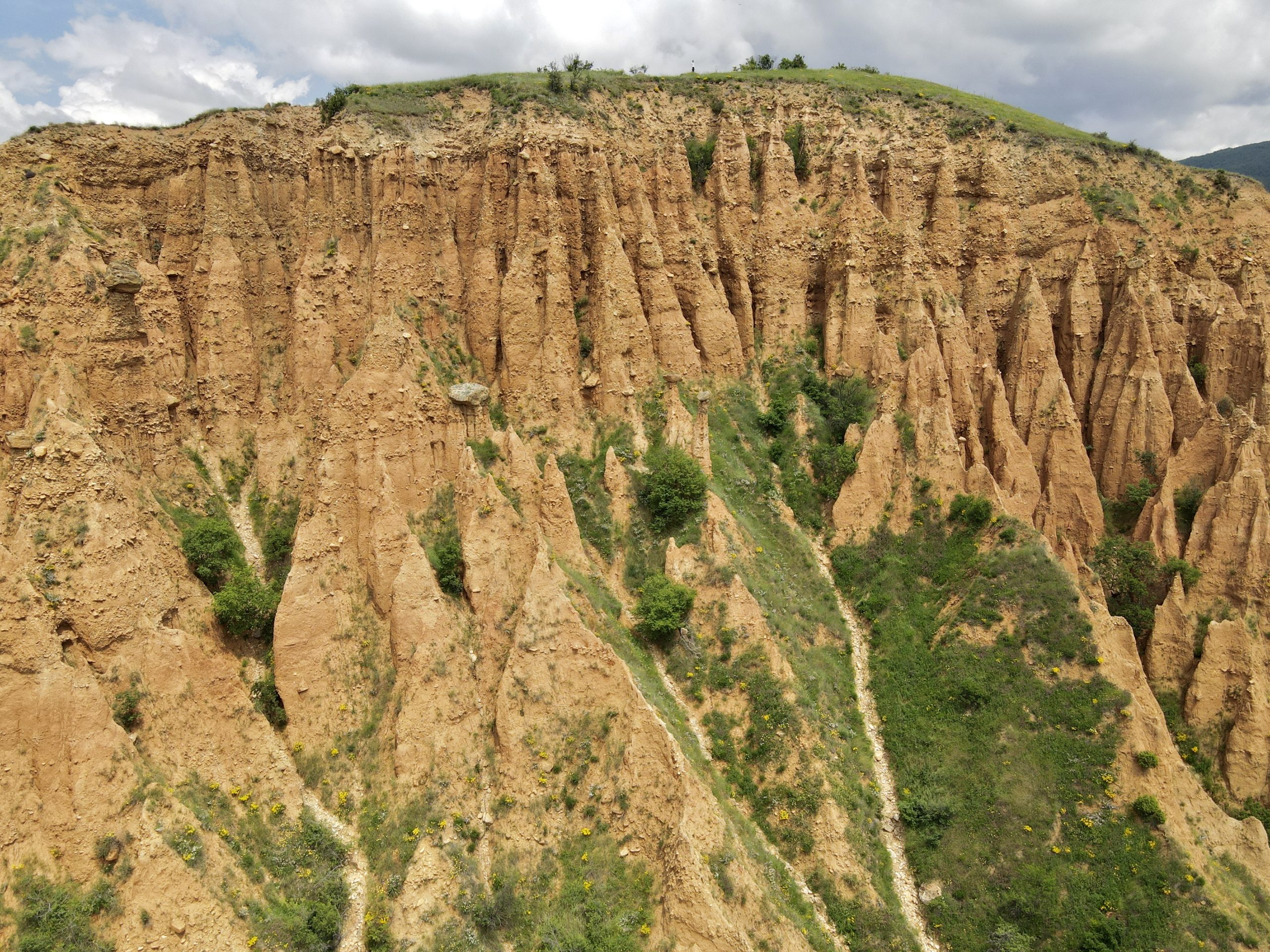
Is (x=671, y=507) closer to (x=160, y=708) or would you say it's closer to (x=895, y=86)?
(x=160, y=708)

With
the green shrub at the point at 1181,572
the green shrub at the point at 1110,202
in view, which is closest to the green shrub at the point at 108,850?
the green shrub at the point at 1181,572

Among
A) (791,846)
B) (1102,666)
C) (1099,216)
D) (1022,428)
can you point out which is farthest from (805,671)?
(1099,216)

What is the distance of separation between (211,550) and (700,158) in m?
33.4

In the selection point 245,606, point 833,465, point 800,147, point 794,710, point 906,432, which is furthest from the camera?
point 800,147

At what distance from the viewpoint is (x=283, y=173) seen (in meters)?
34.3

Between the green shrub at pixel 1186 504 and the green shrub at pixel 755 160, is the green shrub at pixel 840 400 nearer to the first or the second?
the green shrub at pixel 755 160

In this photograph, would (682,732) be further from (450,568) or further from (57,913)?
(57,913)

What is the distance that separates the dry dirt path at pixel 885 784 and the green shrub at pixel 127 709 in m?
25.0

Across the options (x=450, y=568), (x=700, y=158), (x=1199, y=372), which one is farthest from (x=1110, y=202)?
(x=450, y=568)

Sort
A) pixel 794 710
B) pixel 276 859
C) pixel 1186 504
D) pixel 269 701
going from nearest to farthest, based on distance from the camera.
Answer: pixel 276 859, pixel 269 701, pixel 794 710, pixel 1186 504

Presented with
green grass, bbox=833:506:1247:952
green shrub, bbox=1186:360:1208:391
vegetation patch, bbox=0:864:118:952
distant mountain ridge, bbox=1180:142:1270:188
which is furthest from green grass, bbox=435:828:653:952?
distant mountain ridge, bbox=1180:142:1270:188

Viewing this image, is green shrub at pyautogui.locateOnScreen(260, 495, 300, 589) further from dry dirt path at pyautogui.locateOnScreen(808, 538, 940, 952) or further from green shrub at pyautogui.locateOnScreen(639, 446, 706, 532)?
dry dirt path at pyautogui.locateOnScreen(808, 538, 940, 952)

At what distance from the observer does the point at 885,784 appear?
26.7 meters

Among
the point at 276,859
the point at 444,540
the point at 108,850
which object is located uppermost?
the point at 444,540
